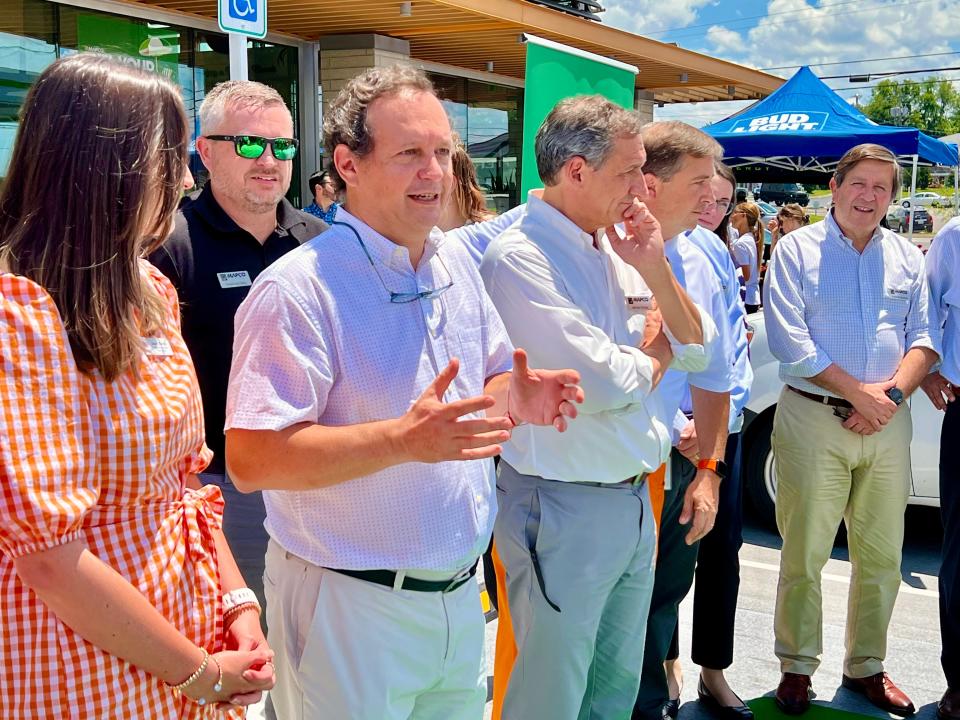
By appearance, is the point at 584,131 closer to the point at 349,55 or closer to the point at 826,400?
the point at 826,400

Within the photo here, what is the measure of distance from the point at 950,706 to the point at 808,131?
30.0 ft

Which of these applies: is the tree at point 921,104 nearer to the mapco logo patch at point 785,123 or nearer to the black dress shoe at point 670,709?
the mapco logo patch at point 785,123

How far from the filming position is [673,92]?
1958cm

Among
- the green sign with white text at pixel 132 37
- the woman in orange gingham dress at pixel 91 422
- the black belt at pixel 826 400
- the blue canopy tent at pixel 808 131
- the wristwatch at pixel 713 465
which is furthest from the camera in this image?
the blue canopy tent at pixel 808 131

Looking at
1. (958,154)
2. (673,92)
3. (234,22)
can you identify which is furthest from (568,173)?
(673,92)

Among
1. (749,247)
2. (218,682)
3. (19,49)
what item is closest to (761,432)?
(218,682)

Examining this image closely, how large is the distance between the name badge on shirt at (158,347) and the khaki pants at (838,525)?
3029 mm

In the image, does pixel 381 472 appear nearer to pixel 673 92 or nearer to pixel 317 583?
pixel 317 583

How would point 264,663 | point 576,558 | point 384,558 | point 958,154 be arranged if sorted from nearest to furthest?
point 264,663
point 384,558
point 576,558
point 958,154

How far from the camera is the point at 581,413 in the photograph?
263 centimetres

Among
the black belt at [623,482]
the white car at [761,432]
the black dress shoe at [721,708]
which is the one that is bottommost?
the black dress shoe at [721,708]

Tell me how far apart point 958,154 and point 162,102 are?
46.9 feet

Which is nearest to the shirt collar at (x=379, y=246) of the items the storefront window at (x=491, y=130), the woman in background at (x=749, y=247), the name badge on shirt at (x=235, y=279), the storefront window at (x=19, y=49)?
the name badge on shirt at (x=235, y=279)

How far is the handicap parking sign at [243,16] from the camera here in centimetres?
397
